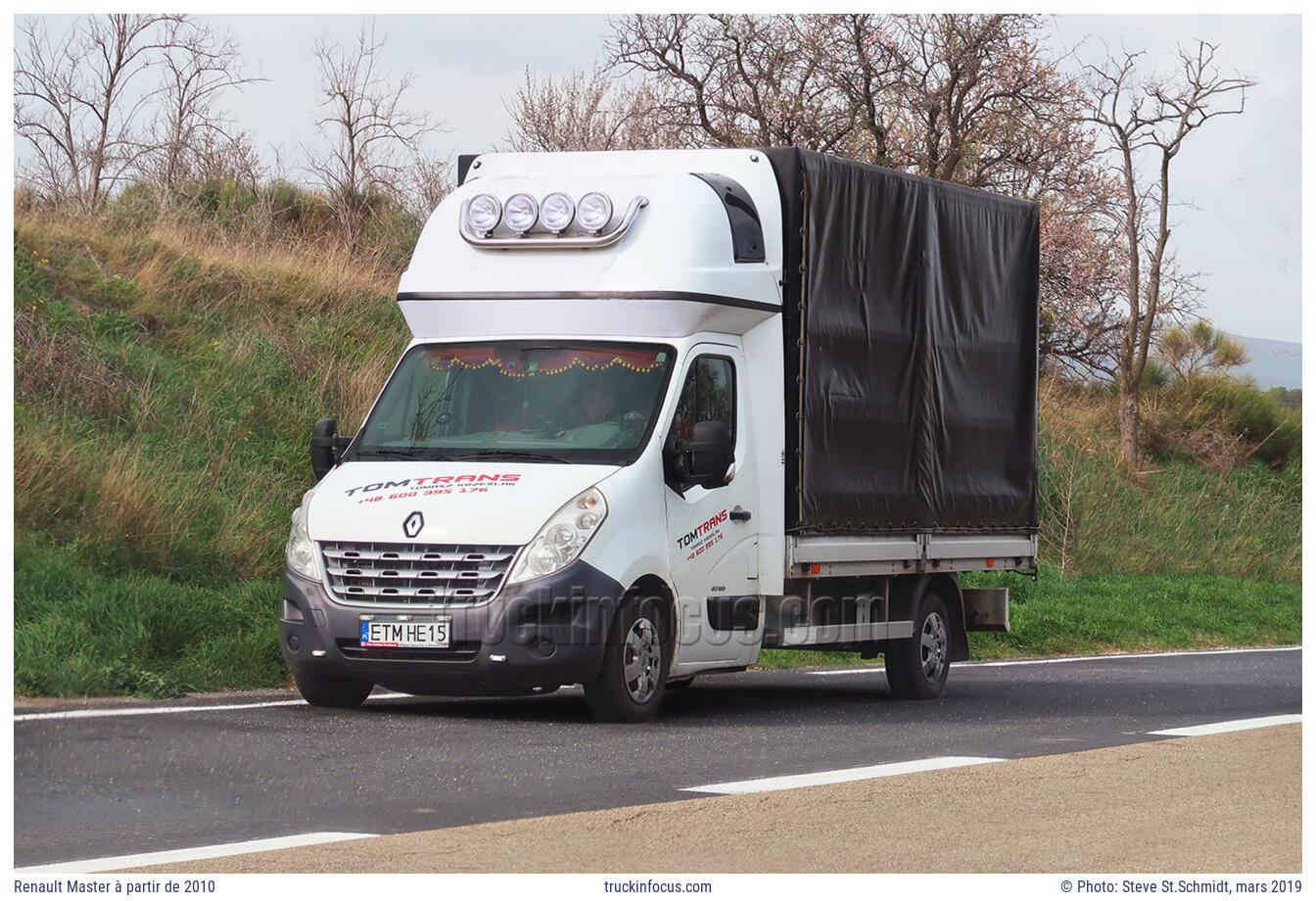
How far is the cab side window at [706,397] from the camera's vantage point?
43.0ft

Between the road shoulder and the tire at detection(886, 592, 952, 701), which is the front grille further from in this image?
the tire at detection(886, 592, 952, 701)

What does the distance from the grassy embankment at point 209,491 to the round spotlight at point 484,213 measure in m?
3.30

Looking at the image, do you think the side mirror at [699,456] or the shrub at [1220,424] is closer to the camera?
the side mirror at [699,456]

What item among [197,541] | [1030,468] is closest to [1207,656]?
[1030,468]

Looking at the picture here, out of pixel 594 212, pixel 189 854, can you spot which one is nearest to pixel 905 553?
pixel 594 212

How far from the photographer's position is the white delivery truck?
1223 centimetres

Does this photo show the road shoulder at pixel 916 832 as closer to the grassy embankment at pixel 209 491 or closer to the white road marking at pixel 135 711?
the white road marking at pixel 135 711

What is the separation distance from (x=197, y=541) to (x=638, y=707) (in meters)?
5.97

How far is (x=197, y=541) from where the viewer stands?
57.3ft

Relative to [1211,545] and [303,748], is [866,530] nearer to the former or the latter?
[303,748]

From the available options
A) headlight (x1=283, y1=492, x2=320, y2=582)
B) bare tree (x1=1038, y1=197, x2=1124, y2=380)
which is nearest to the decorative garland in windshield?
headlight (x1=283, y1=492, x2=320, y2=582)

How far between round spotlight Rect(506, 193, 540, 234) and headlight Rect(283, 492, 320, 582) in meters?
2.14

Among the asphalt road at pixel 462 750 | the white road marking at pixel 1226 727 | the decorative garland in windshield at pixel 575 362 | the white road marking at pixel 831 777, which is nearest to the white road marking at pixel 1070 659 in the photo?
the asphalt road at pixel 462 750

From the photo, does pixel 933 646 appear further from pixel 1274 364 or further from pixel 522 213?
pixel 1274 364
